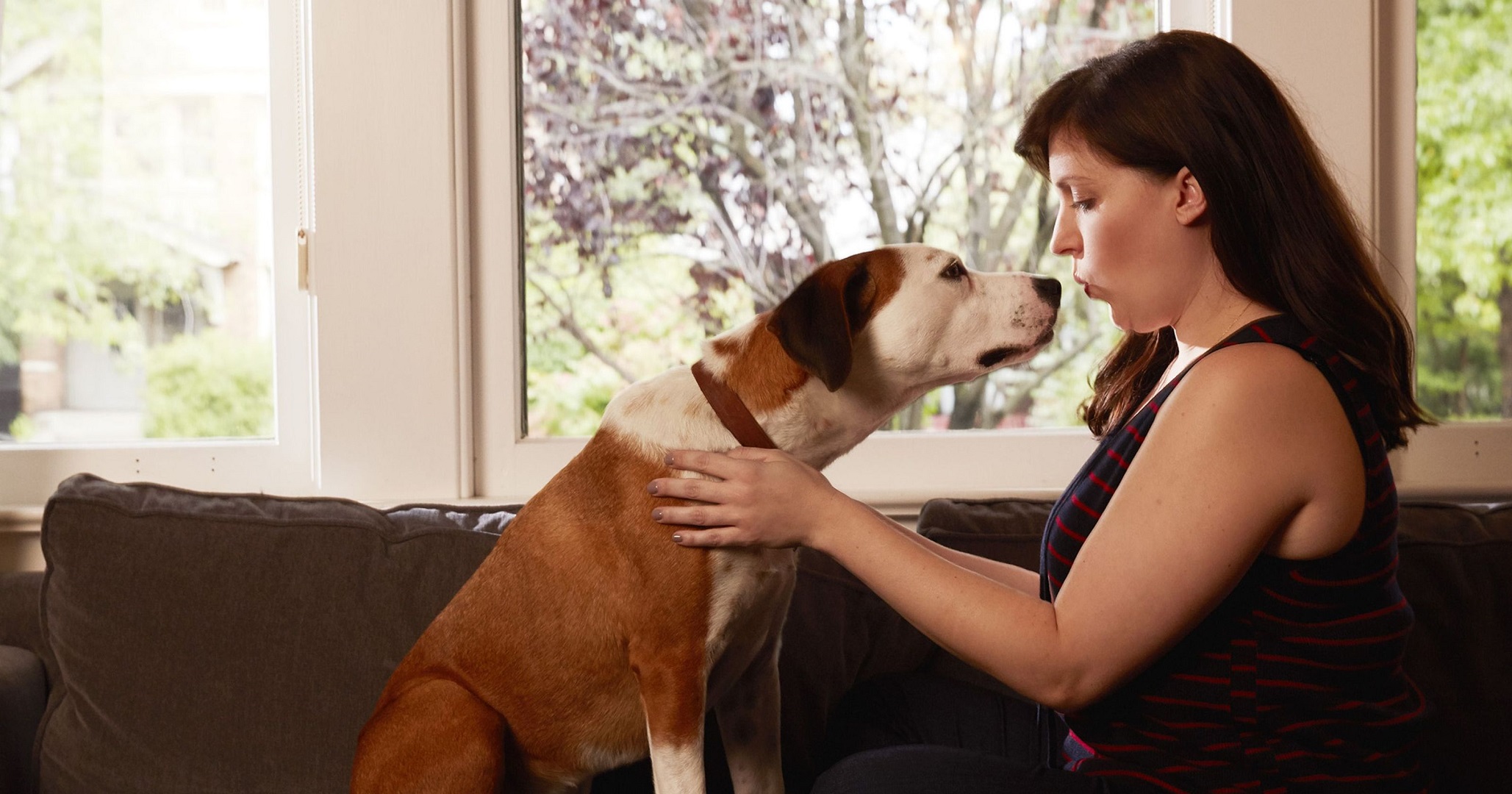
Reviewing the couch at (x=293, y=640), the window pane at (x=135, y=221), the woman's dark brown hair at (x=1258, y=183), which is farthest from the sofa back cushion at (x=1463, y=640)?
the window pane at (x=135, y=221)

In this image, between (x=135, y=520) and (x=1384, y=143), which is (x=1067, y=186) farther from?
(x=135, y=520)

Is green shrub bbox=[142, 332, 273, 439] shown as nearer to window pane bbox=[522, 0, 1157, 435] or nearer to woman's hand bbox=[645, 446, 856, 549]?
window pane bbox=[522, 0, 1157, 435]

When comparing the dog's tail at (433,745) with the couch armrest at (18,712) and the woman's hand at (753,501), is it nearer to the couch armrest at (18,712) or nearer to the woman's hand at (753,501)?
the woman's hand at (753,501)

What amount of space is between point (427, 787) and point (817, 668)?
27.0 inches

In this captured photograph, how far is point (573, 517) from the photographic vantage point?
1.42 metres

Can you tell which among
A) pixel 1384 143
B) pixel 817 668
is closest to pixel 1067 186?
pixel 817 668

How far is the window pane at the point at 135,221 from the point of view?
2.34 m

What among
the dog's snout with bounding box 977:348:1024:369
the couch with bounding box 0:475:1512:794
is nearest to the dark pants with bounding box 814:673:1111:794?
the couch with bounding box 0:475:1512:794

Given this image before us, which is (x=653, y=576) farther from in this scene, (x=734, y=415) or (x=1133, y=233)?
(x=1133, y=233)

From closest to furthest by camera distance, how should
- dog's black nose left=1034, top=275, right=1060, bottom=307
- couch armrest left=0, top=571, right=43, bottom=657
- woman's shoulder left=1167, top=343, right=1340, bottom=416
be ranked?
woman's shoulder left=1167, top=343, right=1340, bottom=416 < dog's black nose left=1034, top=275, right=1060, bottom=307 < couch armrest left=0, top=571, right=43, bottom=657

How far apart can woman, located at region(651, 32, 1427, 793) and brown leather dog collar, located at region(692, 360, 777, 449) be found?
0.08 m

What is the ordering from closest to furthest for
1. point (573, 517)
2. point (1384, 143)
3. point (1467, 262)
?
point (573, 517)
point (1384, 143)
point (1467, 262)

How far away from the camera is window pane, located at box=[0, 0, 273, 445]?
2.34m

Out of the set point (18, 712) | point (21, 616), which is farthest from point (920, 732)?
point (21, 616)
